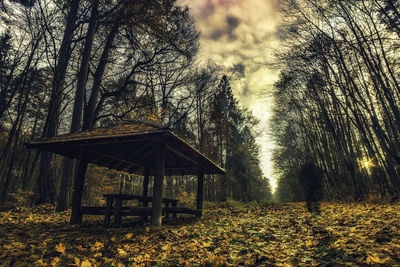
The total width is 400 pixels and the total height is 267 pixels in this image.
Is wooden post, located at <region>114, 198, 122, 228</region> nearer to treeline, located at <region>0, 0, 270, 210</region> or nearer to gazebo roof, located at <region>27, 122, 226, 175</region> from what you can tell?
gazebo roof, located at <region>27, 122, 226, 175</region>

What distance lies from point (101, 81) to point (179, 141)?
8.14m

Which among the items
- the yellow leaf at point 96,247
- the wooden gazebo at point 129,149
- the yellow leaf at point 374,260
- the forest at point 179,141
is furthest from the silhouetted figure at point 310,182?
the yellow leaf at point 96,247

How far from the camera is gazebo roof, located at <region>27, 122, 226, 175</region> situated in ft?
17.2

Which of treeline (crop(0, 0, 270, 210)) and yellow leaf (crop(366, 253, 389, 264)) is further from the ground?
treeline (crop(0, 0, 270, 210))

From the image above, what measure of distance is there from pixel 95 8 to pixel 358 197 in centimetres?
1738

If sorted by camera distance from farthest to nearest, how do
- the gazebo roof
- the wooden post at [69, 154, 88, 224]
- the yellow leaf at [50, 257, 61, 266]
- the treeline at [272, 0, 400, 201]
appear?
the treeline at [272, 0, 400, 201]
the wooden post at [69, 154, 88, 224]
the gazebo roof
the yellow leaf at [50, 257, 61, 266]

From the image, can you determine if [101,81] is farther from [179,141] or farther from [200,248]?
[200,248]

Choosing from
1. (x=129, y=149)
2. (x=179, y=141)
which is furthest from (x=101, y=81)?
(x=179, y=141)

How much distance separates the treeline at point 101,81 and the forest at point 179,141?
106 millimetres

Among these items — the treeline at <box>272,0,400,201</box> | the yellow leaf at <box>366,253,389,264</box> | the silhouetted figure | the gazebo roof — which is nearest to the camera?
the yellow leaf at <box>366,253,389,264</box>

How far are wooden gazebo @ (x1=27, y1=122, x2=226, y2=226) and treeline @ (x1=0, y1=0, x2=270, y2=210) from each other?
101 inches

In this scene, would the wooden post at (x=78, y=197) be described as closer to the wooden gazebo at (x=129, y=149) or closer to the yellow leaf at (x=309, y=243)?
the wooden gazebo at (x=129, y=149)

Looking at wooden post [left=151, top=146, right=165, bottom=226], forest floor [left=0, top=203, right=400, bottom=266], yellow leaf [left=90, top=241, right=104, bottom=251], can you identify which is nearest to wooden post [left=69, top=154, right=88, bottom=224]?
forest floor [left=0, top=203, right=400, bottom=266]

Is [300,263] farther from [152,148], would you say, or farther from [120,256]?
[152,148]
